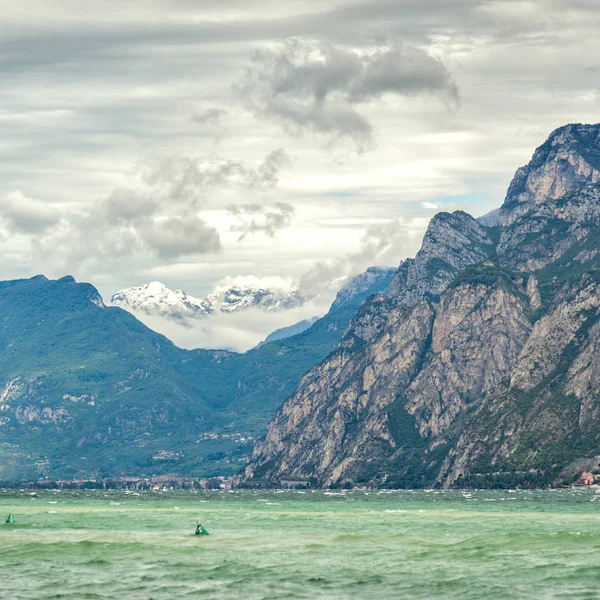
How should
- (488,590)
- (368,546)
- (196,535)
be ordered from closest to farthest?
(488,590) → (368,546) → (196,535)

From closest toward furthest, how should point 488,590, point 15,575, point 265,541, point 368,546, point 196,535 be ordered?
point 488,590
point 15,575
point 368,546
point 265,541
point 196,535

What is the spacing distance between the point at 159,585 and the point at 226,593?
29.9 feet

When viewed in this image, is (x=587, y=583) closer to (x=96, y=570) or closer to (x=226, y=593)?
(x=226, y=593)

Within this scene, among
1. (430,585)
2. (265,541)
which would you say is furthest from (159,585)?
(265,541)

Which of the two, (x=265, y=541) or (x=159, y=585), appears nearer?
(x=159, y=585)

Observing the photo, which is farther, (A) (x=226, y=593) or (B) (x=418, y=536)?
(B) (x=418, y=536)

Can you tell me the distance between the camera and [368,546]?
168 meters

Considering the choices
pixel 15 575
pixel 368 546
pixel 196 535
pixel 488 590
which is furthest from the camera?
pixel 196 535

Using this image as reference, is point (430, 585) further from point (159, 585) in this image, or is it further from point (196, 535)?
point (196, 535)

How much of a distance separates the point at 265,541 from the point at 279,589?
6433 cm

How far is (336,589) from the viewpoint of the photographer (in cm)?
11675

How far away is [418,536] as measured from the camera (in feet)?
630

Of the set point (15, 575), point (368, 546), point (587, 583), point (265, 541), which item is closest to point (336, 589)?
point (587, 583)

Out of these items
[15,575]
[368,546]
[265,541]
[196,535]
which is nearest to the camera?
[15,575]
